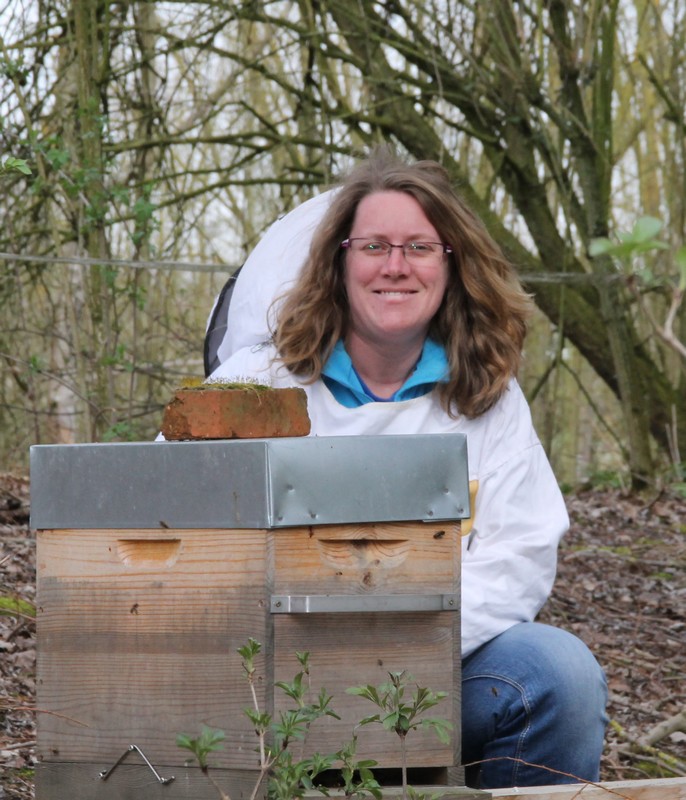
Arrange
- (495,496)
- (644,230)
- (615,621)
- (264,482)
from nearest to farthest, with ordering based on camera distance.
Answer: (644,230) < (264,482) < (495,496) < (615,621)

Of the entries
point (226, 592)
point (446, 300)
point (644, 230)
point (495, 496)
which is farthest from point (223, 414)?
point (644, 230)

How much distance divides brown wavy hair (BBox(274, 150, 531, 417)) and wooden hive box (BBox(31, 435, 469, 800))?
2.63 feet

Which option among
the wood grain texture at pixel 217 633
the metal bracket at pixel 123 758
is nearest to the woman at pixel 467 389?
the wood grain texture at pixel 217 633

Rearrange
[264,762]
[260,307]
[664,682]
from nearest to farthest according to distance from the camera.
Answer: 1. [264,762]
2. [260,307]
3. [664,682]

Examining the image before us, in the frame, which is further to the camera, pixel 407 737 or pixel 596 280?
pixel 596 280

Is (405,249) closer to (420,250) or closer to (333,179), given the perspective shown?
(420,250)

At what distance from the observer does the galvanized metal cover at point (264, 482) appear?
1878 millimetres

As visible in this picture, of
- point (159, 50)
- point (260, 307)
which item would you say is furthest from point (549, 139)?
point (260, 307)

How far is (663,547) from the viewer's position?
19.6 feet

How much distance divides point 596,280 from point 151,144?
280 cm

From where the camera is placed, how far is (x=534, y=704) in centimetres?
248

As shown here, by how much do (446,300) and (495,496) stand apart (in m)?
0.59

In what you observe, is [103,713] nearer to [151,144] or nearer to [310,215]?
[310,215]

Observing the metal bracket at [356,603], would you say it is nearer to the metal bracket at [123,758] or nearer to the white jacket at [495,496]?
the metal bracket at [123,758]
